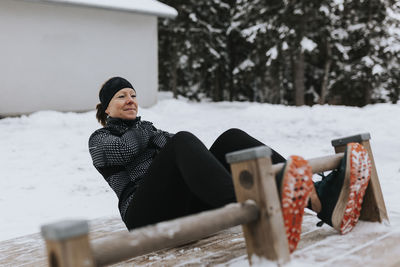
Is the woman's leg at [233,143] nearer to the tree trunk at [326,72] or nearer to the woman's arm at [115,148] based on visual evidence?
the woman's arm at [115,148]

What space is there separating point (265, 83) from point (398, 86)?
4.93 meters

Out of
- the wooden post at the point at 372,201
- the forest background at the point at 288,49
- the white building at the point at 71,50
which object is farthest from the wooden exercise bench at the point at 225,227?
the forest background at the point at 288,49

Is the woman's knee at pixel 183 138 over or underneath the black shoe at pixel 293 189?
over

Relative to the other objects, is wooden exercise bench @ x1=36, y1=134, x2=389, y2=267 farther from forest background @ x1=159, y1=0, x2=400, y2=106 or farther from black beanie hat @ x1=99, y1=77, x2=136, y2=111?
forest background @ x1=159, y1=0, x2=400, y2=106

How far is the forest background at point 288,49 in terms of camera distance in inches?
587

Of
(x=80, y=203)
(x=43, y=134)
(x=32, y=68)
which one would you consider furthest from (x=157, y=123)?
(x=80, y=203)

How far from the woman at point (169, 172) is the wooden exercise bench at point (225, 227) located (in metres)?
0.11

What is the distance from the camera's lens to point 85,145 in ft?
26.6

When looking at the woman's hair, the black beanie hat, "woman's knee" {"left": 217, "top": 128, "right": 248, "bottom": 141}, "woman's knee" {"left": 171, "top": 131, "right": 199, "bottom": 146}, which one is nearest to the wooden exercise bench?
"woman's knee" {"left": 171, "top": 131, "right": 199, "bottom": 146}

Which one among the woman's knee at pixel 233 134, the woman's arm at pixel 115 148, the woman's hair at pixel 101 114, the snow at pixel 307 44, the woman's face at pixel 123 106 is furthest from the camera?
the snow at pixel 307 44

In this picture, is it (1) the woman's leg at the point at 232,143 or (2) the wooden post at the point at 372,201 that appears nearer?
(2) the wooden post at the point at 372,201

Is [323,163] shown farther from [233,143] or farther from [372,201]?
[233,143]

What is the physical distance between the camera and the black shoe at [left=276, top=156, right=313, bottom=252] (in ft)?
6.29

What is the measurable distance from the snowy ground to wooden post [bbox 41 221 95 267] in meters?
2.48
